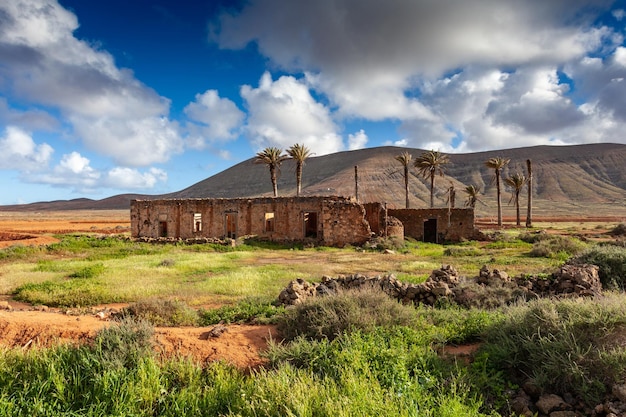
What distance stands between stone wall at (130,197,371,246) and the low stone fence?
13.7 meters

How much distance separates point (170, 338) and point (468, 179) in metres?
104

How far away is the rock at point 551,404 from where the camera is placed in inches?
145

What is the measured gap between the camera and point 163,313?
726cm

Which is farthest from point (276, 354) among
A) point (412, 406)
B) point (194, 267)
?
point (194, 267)

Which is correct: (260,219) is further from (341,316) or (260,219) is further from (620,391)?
(620,391)

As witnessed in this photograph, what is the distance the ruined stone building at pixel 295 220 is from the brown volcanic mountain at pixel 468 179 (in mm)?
46788

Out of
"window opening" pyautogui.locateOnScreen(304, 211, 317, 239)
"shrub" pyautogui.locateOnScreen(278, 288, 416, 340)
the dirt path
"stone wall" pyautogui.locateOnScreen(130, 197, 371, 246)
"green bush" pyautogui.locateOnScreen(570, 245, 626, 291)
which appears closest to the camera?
the dirt path

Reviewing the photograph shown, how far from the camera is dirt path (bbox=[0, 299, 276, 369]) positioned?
16.6 ft

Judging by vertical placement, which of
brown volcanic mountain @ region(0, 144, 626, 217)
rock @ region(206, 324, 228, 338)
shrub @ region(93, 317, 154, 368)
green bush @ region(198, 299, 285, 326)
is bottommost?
green bush @ region(198, 299, 285, 326)

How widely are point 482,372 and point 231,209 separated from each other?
72.1 ft

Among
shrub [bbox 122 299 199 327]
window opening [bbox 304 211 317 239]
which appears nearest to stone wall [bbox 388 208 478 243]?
window opening [bbox 304 211 317 239]

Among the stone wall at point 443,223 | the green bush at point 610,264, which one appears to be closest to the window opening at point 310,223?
the stone wall at point 443,223

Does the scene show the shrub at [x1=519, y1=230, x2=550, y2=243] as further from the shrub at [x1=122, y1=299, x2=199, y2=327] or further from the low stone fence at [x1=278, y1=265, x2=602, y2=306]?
the shrub at [x1=122, y1=299, x2=199, y2=327]

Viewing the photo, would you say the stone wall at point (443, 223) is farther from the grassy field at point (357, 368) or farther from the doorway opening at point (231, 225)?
the grassy field at point (357, 368)
